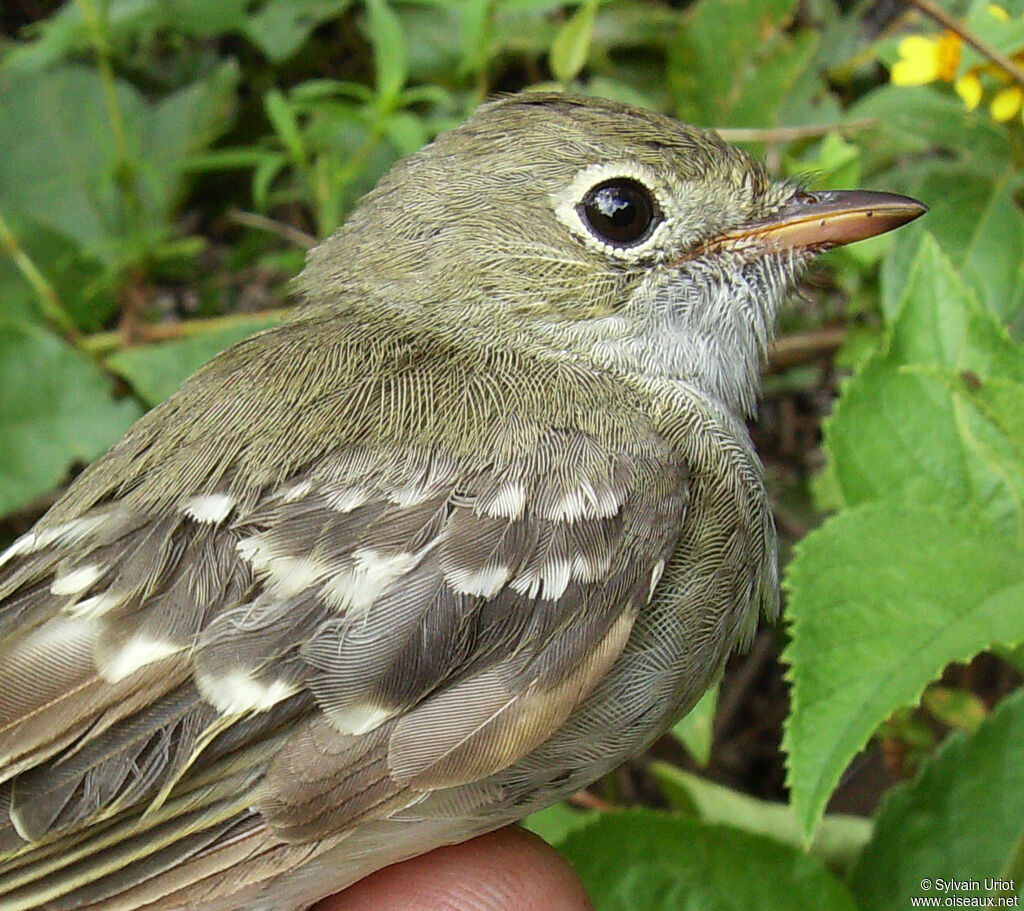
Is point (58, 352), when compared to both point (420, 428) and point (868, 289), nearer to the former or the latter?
point (420, 428)

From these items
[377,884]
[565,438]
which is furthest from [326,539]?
[377,884]

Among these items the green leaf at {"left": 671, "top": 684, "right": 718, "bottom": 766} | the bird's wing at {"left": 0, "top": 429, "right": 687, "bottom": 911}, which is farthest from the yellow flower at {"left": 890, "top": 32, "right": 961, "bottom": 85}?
the green leaf at {"left": 671, "top": 684, "right": 718, "bottom": 766}

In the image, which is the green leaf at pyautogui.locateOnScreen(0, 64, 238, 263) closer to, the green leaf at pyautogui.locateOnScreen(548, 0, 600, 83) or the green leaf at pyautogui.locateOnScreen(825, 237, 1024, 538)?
the green leaf at pyautogui.locateOnScreen(548, 0, 600, 83)

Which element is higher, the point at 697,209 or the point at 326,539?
the point at 697,209

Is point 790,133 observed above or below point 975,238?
above

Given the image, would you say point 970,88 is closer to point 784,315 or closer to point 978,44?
point 978,44

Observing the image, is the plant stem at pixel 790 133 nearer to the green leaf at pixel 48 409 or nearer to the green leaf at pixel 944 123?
the green leaf at pixel 944 123

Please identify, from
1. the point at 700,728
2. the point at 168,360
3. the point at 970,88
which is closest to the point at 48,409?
the point at 168,360
